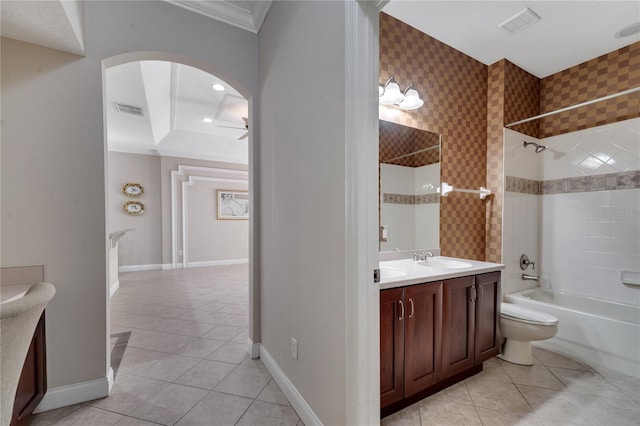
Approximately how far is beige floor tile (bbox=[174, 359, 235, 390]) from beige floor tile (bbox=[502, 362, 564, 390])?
7.02ft

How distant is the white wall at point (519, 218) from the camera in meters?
2.77

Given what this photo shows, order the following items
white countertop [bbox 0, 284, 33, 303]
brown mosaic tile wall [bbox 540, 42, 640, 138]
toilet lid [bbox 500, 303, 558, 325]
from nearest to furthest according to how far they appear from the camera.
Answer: white countertop [bbox 0, 284, 33, 303] < toilet lid [bbox 500, 303, 558, 325] < brown mosaic tile wall [bbox 540, 42, 640, 138]

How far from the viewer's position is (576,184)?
2.84 metres

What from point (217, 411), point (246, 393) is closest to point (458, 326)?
point (246, 393)

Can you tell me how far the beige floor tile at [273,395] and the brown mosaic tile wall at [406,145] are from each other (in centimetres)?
185

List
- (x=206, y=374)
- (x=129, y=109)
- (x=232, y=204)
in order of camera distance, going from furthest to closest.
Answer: (x=232, y=204)
(x=129, y=109)
(x=206, y=374)

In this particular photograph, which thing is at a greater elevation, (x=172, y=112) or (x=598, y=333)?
(x=172, y=112)

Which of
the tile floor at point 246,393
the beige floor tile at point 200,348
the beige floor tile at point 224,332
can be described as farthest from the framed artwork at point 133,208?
the beige floor tile at point 200,348

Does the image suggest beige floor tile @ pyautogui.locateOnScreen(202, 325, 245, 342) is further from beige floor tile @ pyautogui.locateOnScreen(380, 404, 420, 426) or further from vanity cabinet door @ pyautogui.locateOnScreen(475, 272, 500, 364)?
vanity cabinet door @ pyautogui.locateOnScreen(475, 272, 500, 364)

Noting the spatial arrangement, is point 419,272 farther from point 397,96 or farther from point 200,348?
point 200,348

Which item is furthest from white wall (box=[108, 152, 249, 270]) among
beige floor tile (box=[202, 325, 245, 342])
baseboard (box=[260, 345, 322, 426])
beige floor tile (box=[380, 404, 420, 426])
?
beige floor tile (box=[380, 404, 420, 426])

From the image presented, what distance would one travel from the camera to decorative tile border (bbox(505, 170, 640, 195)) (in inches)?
99.5

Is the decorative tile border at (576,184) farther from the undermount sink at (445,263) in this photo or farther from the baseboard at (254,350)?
the baseboard at (254,350)

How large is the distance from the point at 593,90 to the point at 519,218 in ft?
4.83
